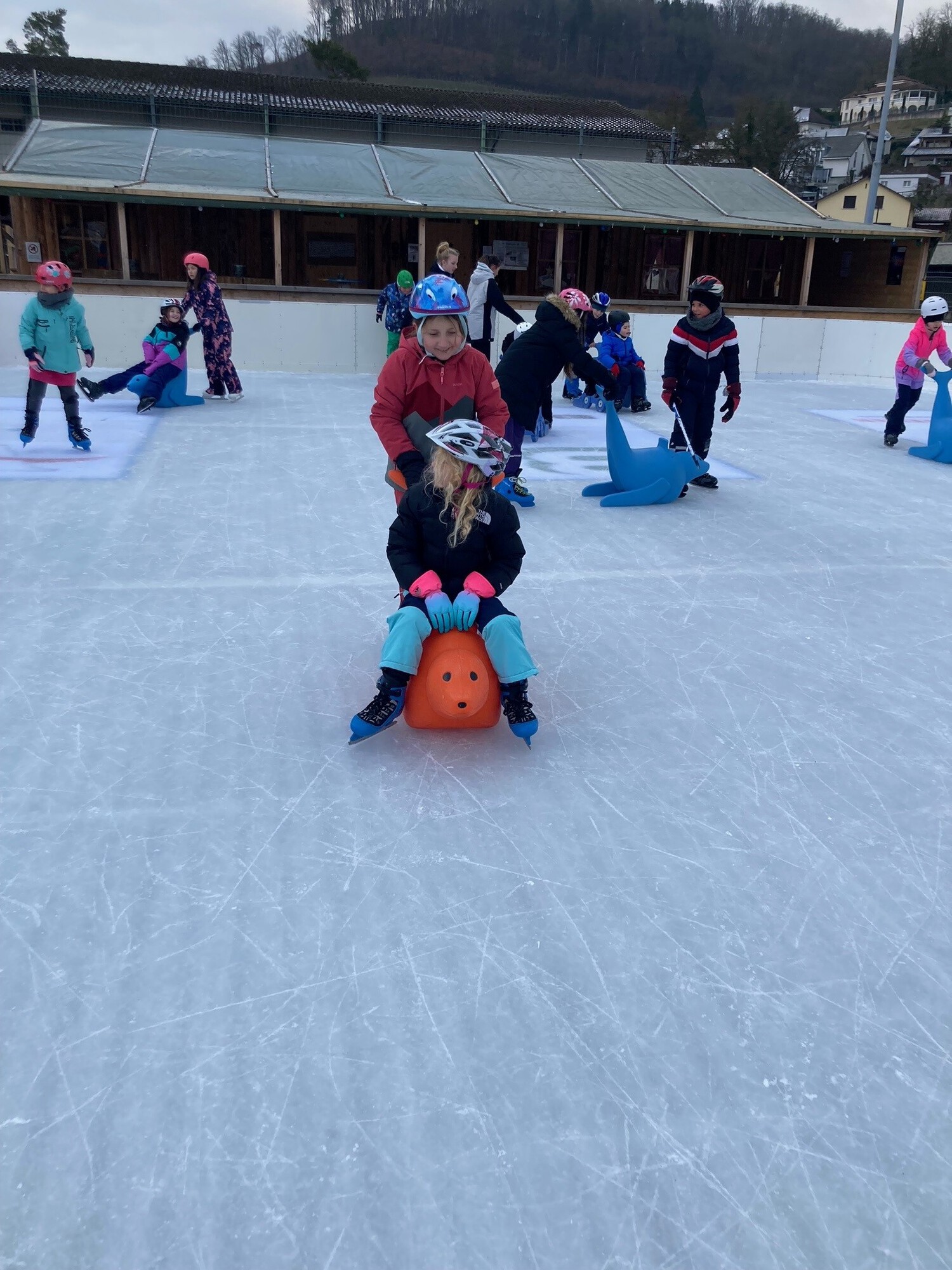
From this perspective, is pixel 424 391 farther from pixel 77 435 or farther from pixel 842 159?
pixel 842 159

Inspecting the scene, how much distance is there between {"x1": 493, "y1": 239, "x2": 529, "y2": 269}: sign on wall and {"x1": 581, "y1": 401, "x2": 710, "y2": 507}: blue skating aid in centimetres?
1425

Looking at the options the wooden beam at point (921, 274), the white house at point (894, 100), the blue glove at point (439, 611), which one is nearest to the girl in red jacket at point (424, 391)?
the blue glove at point (439, 611)

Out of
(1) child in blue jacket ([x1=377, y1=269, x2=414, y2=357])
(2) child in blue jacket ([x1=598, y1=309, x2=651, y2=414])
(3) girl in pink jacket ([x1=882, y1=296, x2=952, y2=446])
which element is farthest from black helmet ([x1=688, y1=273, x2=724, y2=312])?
(1) child in blue jacket ([x1=377, y1=269, x2=414, y2=357])

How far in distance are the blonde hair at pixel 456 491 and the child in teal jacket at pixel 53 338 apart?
4486 mm

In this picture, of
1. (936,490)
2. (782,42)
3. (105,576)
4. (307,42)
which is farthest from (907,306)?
(782,42)

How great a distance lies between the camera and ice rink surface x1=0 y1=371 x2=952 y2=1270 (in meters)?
1.44

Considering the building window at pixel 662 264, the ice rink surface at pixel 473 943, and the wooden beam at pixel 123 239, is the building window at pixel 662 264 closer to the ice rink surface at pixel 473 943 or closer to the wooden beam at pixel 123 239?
the wooden beam at pixel 123 239

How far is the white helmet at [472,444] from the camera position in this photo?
269cm

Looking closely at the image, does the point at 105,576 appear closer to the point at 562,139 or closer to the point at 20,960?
the point at 20,960

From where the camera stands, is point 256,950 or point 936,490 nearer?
point 256,950

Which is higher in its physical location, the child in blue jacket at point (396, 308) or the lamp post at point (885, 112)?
the lamp post at point (885, 112)

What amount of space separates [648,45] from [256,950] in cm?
9662

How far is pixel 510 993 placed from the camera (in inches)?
73.0

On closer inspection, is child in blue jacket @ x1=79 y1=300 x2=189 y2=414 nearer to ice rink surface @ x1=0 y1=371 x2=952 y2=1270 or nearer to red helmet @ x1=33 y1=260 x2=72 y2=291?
red helmet @ x1=33 y1=260 x2=72 y2=291
